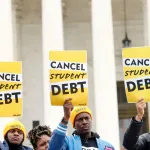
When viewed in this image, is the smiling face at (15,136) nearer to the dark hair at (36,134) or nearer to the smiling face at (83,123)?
the dark hair at (36,134)

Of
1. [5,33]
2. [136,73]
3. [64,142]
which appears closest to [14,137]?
[64,142]

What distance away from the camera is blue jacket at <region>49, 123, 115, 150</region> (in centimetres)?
684

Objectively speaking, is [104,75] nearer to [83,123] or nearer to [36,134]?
[36,134]

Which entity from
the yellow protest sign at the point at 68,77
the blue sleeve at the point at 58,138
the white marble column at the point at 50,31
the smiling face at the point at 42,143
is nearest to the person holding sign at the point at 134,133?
the blue sleeve at the point at 58,138

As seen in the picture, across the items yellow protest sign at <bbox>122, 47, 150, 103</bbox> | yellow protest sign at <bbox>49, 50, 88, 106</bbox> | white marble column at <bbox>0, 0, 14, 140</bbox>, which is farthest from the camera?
white marble column at <bbox>0, 0, 14, 140</bbox>

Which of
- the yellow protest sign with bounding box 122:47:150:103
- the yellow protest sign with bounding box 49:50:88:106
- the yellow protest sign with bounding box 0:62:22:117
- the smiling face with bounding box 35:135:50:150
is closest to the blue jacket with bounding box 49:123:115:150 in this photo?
the yellow protest sign with bounding box 49:50:88:106

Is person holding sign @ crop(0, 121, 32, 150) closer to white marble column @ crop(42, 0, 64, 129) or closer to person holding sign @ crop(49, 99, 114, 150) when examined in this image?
person holding sign @ crop(49, 99, 114, 150)

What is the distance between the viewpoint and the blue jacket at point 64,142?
269 inches

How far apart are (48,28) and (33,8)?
6.99 metres

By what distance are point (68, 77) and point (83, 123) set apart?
1.27 m

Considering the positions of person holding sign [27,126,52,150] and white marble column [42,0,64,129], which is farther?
white marble column [42,0,64,129]

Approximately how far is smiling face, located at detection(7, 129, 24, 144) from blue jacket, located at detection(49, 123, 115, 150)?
1.59 meters

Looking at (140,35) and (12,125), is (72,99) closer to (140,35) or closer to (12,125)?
(12,125)

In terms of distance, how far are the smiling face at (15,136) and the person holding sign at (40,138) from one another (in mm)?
479
